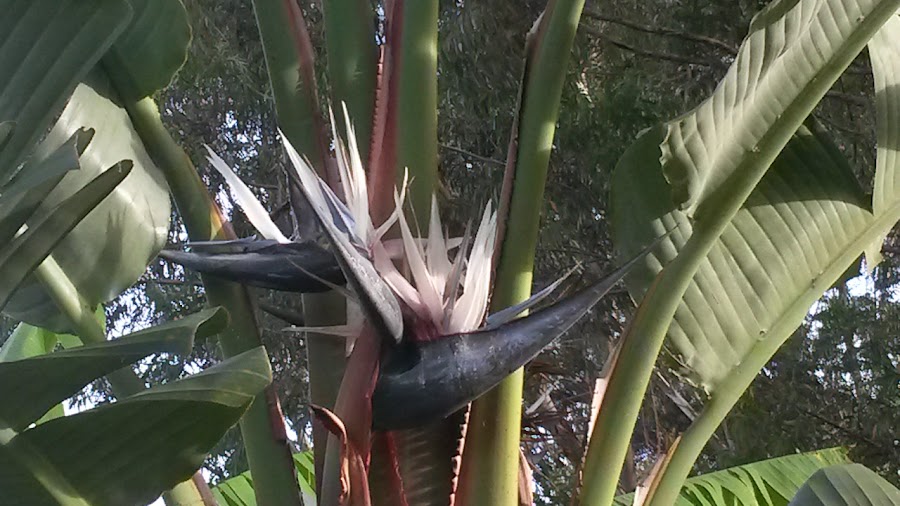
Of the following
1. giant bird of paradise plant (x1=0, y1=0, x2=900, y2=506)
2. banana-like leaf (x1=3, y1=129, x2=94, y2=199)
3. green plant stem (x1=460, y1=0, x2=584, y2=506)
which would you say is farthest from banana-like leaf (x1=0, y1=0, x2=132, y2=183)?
green plant stem (x1=460, y1=0, x2=584, y2=506)

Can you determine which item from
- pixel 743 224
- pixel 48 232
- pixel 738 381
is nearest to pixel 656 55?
pixel 743 224

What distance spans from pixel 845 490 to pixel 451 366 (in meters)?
0.35

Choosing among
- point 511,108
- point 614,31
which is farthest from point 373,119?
point 614,31

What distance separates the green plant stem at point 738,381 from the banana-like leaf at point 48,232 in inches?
20.7

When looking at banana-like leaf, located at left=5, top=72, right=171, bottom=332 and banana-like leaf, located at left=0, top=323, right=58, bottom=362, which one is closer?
banana-like leaf, located at left=5, top=72, right=171, bottom=332

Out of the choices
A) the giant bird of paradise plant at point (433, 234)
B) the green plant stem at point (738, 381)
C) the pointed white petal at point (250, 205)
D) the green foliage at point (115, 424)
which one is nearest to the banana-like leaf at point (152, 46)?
the giant bird of paradise plant at point (433, 234)

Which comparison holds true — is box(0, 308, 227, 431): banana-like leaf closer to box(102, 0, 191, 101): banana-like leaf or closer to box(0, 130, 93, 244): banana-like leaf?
box(0, 130, 93, 244): banana-like leaf

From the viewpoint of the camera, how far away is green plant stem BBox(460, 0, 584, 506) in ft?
2.30

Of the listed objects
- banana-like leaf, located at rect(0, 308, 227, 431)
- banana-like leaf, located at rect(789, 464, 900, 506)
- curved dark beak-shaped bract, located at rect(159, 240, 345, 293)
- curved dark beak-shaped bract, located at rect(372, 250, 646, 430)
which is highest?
curved dark beak-shaped bract, located at rect(159, 240, 345, 293)

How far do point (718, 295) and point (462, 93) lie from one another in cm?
155

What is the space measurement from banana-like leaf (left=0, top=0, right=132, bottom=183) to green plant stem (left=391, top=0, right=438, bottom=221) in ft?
0.77

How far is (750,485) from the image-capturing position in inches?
47.9

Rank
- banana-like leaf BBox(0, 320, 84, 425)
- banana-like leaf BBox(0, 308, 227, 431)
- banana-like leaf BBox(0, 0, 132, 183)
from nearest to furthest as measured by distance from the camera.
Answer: banana-like leaf BBox(0, 308, 227, 431)
banana-like leaf BBox(0, 0, 132, 183)
banana-like leaf BBox(0, 320, 84, 425)

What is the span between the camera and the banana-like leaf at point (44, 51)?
0.56 metres
